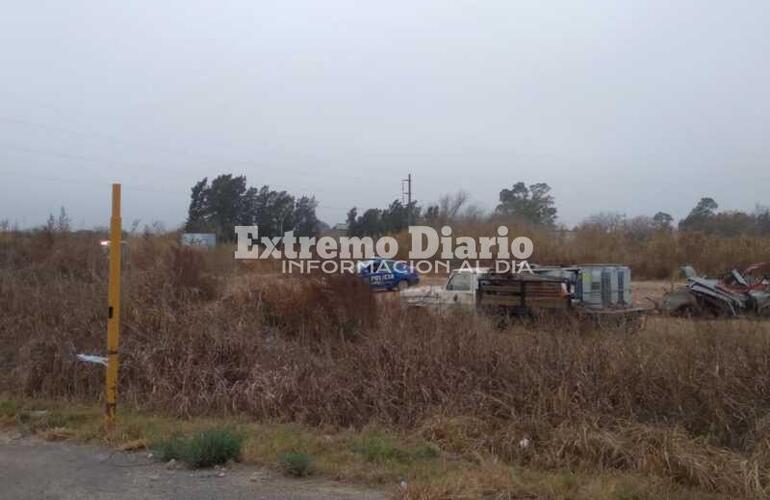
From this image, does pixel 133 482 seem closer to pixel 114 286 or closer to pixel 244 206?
pixel 114 286

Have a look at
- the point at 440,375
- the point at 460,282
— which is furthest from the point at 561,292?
the point at 440,375

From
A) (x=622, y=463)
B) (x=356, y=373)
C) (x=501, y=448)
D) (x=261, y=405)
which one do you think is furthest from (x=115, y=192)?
(x=622, y=463)

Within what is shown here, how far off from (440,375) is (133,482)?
3970 millimetres

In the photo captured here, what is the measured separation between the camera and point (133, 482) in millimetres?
5309

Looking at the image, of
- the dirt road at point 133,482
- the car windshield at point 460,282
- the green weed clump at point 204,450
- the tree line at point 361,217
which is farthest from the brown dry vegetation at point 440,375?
the tree line at point 361,217

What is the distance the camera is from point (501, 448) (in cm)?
685

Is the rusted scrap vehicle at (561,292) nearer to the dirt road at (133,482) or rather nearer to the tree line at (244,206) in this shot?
the dirt road at (133,482)

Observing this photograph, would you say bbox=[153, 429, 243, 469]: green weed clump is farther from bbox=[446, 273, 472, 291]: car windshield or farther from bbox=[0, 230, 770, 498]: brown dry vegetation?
bbox=[446, 273, 472, 291]: car windshield

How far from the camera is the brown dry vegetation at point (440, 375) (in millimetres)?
6730

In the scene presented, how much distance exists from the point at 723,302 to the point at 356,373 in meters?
16.4

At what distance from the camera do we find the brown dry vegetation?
6.73m

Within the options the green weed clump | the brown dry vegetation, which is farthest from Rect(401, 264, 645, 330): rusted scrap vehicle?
the green weed clump

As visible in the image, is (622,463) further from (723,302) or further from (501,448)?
(723,302)

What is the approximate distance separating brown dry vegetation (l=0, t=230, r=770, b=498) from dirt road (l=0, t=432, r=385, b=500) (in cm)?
119
